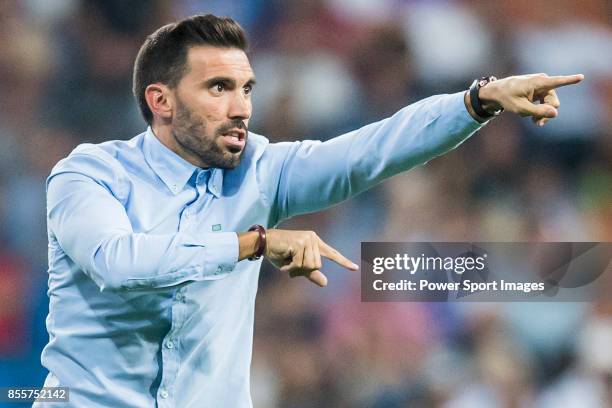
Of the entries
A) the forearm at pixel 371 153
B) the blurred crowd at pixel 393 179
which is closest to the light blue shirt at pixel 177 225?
the forearm at pixel 371 153

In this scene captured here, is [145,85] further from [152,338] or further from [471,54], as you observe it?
[471,54]

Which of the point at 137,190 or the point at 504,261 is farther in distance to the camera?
the point at 504,261

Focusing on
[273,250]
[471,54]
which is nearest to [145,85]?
[273,250]

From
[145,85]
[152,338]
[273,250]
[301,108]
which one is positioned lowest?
[152,338]

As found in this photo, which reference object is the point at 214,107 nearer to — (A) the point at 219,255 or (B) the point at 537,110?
(A) the point at 219,255

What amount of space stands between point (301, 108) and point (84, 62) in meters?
0.71

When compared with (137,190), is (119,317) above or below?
below

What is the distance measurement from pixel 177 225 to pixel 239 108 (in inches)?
10.5

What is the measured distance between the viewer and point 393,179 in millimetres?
2955

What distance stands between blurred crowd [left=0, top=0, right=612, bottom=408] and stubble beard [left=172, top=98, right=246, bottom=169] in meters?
1.06

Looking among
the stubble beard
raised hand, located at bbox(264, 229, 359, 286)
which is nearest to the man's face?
the stubble beard

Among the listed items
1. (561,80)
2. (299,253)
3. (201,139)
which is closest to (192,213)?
(201,139)

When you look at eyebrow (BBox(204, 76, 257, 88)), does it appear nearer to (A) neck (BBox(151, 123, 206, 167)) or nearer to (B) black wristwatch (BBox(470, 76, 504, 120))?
(A) neck (BBox(151, 123, 206, 167))

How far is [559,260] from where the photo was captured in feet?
9.27
